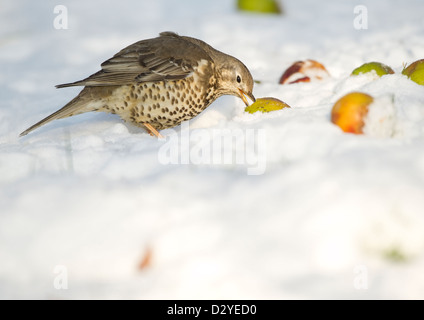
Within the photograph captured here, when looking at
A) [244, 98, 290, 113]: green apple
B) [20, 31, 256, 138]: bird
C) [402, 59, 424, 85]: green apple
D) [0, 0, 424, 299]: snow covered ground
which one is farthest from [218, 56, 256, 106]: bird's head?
[402, 59, 424, 85]: green apple

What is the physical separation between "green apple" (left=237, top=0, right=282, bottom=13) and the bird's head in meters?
2.96

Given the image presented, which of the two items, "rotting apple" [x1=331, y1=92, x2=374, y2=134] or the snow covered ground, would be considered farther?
"rotting apple" [x1=331, y1=92, x2=374, y2=134]

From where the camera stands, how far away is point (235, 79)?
4.36m

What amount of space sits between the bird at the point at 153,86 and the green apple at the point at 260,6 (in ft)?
10.1

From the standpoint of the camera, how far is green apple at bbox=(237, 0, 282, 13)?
7082 millimetres

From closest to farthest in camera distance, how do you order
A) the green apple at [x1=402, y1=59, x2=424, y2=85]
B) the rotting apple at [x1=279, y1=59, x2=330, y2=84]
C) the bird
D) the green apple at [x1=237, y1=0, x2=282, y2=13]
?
the green apple at [x1=402, y1=59, x2=424, y2=85] → the bird → the rotting apple at [x1=279, y1=59, x2=330, y2=84] → the green apple at [x1=237, y1=0, x2=282, y2=13]

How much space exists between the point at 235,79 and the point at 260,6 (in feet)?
10.2

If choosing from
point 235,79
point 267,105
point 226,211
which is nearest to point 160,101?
point 235,79

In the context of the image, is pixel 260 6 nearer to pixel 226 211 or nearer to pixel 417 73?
pixel 417 73

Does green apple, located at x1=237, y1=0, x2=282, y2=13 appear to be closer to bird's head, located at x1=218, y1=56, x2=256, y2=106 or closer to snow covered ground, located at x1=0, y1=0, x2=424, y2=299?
bird's head, located at x1=218, y1=56, x2=256, y2=106

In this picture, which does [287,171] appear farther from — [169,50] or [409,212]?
[169,50]

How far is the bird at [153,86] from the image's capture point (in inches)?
160

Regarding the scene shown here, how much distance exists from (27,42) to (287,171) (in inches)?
184
